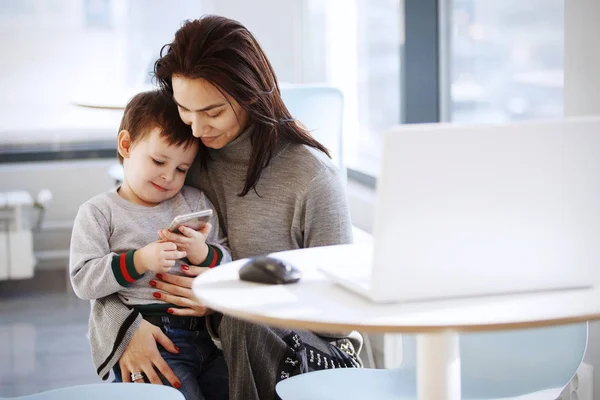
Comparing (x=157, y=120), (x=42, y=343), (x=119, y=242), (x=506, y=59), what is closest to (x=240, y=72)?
(x=157, y=120)

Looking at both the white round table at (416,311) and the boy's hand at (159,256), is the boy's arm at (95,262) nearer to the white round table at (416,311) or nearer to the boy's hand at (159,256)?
the boy's hand at (159,256)

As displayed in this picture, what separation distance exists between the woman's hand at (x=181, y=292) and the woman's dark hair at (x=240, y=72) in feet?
0.75

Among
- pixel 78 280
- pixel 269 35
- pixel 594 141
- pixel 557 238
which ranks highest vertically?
pixel 269 35

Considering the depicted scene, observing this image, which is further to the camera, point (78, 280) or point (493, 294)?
point (78, 280)

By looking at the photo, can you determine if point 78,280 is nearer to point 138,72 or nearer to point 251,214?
point 251,214

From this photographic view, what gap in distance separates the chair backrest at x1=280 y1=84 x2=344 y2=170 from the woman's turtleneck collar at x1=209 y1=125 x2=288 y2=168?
53 centimetres

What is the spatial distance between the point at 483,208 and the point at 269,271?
33 centimetres

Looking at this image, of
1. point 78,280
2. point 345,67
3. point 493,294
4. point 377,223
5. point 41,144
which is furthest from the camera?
point 41,144

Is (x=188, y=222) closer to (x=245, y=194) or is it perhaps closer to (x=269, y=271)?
(x=245, y=194)

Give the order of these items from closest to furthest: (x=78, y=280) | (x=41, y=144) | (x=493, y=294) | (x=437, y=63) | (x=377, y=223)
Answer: (x=377, y=223) < (x=493, y=294) < (x=78, y=280) < (x=437, y=63) < (x=41, y=144)

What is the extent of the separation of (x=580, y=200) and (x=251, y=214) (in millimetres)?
942

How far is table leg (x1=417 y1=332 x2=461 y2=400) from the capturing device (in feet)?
4.61

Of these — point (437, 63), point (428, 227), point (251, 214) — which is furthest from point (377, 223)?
point (437, 63)

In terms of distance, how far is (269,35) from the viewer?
5.48 metres
